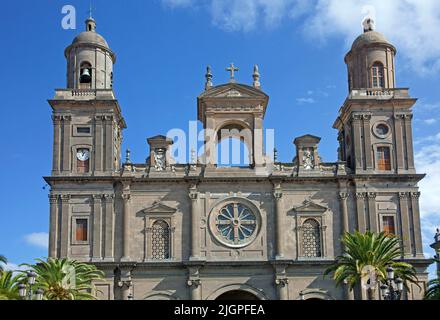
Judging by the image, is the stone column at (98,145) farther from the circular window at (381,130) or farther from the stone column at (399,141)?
the stone column at (399,141)

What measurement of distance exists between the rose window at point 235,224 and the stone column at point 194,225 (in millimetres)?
1318

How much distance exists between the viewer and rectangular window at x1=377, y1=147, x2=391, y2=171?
52.5m

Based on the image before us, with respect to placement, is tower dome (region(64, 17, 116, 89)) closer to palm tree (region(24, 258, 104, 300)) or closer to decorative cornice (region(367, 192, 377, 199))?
palm tree (region(24, 258, 104, 300))

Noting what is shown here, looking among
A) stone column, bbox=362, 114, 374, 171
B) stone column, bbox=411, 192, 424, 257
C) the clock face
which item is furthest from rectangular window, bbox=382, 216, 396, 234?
the clock face

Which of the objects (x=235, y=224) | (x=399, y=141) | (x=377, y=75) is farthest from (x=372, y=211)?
(x=377, y=75)

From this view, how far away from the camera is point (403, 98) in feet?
174

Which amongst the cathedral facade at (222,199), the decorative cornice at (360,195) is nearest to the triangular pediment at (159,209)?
the cathedral facade at (222,199)

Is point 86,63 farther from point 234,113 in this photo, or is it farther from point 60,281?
point 60,281

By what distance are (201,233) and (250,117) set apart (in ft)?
30.8

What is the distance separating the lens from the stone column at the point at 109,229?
50094 mm

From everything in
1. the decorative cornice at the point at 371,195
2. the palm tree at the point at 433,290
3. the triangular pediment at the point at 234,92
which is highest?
the triangular pediment at the point at 234,92

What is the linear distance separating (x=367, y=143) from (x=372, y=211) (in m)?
5.07

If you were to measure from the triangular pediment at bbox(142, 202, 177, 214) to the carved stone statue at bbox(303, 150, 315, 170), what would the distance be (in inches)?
402

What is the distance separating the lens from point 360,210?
51.5 m
